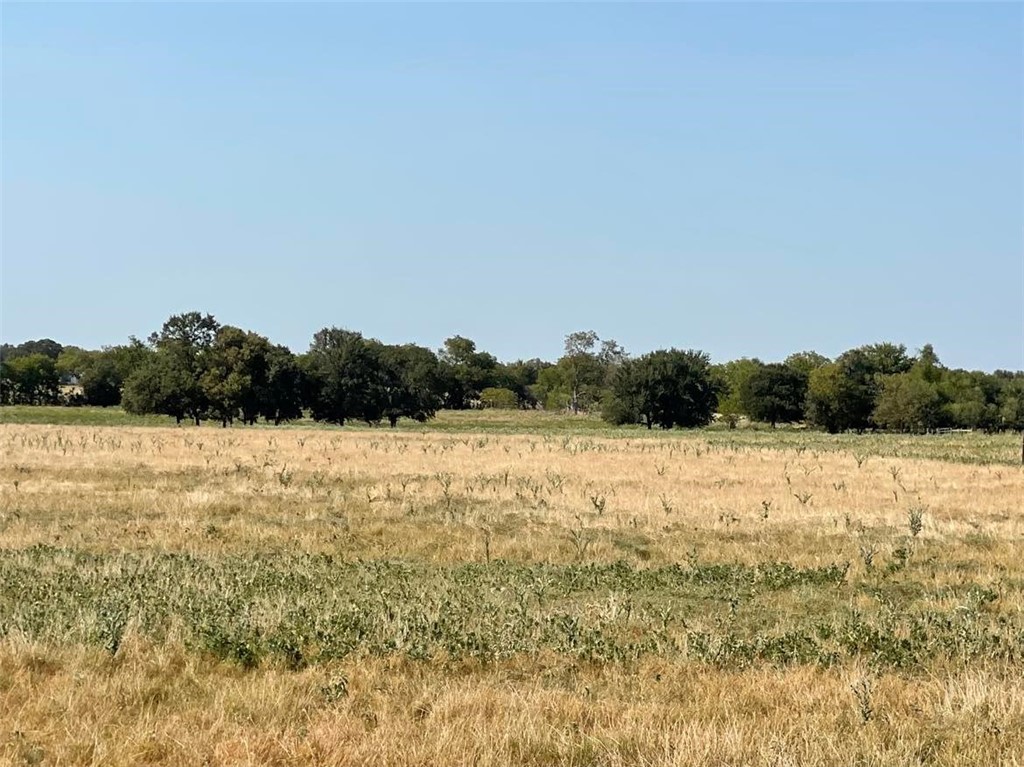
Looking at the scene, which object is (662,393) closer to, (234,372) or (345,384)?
(345,384)

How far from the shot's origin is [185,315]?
9369cm

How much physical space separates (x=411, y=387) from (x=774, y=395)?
Result: 45.5 metres

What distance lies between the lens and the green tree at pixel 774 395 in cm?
11838

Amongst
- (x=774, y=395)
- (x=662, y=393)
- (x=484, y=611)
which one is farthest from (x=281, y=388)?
(x=484, y=611)

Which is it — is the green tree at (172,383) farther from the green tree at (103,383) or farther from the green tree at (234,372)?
the green tree at (103,383)

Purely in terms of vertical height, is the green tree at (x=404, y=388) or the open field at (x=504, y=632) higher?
the green tree at (x=404, y=388)

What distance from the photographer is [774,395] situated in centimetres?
Answer: 11850

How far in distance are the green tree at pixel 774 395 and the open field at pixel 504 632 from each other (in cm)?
9895

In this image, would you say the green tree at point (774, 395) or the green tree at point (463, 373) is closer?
the green tree at point (774, 395)

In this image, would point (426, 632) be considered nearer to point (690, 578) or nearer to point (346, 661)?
point (346, 661)

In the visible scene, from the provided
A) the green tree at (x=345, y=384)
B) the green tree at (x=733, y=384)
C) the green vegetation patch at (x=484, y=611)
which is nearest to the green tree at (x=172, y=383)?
the green tree at (x=345, y=384)

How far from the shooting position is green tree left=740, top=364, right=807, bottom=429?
118 metres

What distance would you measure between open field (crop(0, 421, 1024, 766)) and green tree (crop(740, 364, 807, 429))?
99.0m

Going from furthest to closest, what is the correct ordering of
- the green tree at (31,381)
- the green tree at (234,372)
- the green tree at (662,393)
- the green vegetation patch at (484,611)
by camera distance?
the green tree at (31,381) → the green tree at (662,393) → the green tree at (234,372) → the green vegetation patch at (484,611)
